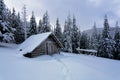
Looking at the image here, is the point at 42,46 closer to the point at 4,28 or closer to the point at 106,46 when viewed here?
the point at 4,28

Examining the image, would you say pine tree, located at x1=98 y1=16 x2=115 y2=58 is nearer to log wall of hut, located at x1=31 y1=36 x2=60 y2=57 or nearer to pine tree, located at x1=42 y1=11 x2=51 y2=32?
pine tree, located at x1=42 y1=11 x2=51 y2=32

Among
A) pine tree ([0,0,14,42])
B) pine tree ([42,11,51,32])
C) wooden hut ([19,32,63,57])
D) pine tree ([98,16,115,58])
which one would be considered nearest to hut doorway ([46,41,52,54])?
wooden hut ([19,32,63,57])

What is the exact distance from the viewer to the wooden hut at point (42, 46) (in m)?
22.0

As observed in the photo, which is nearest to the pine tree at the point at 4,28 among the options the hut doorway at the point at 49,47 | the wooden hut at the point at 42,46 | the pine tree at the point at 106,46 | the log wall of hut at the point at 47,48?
the wooden hut at the point at 42,46

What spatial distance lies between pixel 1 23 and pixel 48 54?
→ 956 centimetres

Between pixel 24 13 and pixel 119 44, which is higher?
pixel 24 13

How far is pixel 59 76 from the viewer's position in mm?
12938

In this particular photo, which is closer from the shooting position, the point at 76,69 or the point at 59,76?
the point at 59,76

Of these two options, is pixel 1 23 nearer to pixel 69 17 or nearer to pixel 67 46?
pixel 67 46

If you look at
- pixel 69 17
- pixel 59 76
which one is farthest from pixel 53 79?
pixel 69 17

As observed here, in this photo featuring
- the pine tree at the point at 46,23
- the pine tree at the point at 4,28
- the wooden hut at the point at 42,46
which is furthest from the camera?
the pine tree at the point at 46,23

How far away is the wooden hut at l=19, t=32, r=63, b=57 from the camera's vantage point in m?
22.0

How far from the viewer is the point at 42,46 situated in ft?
78.4

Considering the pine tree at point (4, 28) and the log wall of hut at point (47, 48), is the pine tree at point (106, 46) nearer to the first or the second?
the log wall of hut at point (47, 48)
